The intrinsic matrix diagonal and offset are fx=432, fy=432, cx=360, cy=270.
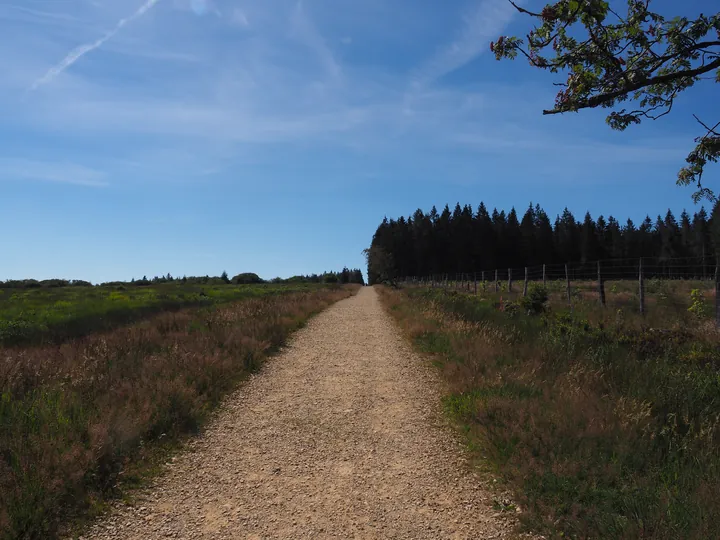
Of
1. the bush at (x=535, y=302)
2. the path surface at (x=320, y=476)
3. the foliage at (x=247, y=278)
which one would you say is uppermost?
the foliage at (x=247, y=278)

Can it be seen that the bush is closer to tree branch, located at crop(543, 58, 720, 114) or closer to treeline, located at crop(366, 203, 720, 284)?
tree branch, located at crop(543, 58, 720, 114)

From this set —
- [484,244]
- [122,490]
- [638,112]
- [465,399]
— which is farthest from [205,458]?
[484,244]

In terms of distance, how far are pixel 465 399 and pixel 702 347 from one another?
6953 millimetres

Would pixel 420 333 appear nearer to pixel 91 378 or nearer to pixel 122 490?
pixel 91 378

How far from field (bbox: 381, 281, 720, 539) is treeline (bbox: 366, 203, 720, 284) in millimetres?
72095

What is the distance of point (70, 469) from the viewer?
4.23 m

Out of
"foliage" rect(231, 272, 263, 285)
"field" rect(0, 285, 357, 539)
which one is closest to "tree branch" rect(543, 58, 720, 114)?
"field" rect(0, 285, 357, 539)

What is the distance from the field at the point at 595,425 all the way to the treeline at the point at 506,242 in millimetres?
72095

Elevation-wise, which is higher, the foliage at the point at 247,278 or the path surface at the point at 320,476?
the foliage at the point at 247,278

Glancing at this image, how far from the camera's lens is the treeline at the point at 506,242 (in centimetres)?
8550

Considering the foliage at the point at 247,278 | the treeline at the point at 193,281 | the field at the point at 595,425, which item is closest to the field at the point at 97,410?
the field at the point at 595,425

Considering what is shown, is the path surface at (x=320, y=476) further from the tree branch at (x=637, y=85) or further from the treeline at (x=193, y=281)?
the treeline at (x=193, y=281)

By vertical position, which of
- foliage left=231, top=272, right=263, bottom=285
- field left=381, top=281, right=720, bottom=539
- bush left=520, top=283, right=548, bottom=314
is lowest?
field left=381, top=281, right=720, bottom=539

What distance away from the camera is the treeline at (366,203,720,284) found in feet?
281
